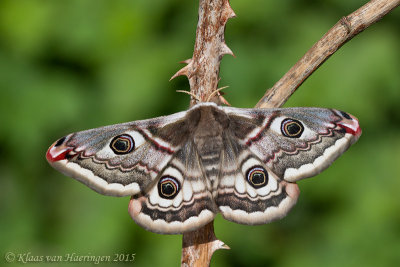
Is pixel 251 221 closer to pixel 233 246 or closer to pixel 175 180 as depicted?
pixel 175 180

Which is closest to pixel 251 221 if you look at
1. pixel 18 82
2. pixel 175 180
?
pixel 175 180

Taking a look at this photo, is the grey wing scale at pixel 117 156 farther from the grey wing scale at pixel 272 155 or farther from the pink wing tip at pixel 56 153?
the grey wing scale at pixel 272 155

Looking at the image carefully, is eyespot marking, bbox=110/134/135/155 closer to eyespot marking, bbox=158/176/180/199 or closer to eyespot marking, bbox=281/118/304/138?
eyespot marking, bbox=158/176/180/199

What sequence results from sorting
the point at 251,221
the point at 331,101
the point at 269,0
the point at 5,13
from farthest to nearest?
1. the point at 5,13
2. the point at 269,0
3. the point at 331,101
4. the point at 251,221

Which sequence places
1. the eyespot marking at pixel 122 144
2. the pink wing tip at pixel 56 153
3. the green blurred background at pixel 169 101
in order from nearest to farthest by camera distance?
the pink wing tip at pixel 56 153
the eyespot marking at pixel 122 144
the green blurred background at pixel 169 101

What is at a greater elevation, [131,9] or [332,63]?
[131,9]

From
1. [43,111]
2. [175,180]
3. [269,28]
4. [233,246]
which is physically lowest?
[233,246]

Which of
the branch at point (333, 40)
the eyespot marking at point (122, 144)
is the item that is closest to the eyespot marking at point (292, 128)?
the branch at point (333, 40)
